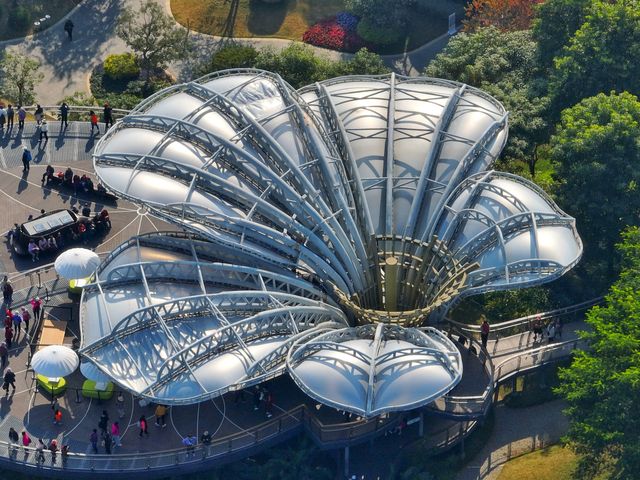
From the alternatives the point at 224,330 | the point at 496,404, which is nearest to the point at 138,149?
the point at 224,330

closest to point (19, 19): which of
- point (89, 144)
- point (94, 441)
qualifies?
point (89, 144)

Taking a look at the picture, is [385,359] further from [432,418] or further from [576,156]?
[576,156]

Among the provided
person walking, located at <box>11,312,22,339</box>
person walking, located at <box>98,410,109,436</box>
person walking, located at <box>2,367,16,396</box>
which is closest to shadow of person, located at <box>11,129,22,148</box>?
person walking, located at <box>11,312,22,339</box>

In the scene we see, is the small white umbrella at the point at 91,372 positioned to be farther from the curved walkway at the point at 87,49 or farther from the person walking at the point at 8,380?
the curved walkway at the point at 87,49

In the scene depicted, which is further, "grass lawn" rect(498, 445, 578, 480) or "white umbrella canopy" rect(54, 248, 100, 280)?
"white umbrella canopy" rect(54, 248, 100, 280)

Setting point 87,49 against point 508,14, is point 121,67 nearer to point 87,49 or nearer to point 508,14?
point 87,49

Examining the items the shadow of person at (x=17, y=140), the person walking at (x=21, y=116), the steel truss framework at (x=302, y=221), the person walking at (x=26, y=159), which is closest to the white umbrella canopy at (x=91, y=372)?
the steel truss framework at (x=302, y=221)

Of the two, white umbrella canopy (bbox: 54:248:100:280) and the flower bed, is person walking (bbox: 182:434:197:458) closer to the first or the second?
white umbrella canopy (bbox: 54:248:100:280)

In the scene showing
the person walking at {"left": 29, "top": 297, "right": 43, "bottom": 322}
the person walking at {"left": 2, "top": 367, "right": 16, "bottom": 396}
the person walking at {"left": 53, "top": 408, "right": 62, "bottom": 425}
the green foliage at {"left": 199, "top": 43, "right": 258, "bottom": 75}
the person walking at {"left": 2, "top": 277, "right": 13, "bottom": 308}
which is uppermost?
the green foliage at {"left": 199, "top": 43, "right": 258, "bottom": 75}
